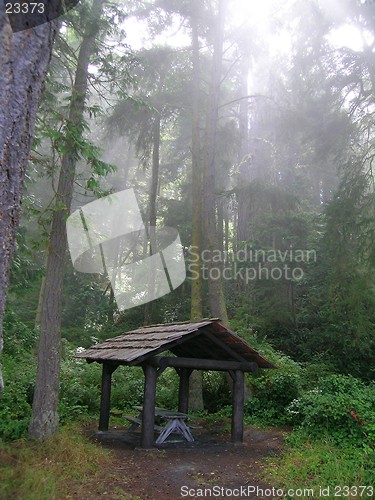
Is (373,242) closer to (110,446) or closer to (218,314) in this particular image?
(218,314)

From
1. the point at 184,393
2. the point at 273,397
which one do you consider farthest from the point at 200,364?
the point at 273,397

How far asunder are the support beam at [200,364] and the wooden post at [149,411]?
0.22m

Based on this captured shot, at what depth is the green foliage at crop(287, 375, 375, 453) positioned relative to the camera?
7781 millimetres

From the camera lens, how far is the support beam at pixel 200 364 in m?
8.42

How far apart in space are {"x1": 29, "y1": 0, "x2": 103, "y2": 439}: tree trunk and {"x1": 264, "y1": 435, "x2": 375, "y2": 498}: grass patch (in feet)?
13.1

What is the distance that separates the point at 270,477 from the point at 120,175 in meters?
26.8

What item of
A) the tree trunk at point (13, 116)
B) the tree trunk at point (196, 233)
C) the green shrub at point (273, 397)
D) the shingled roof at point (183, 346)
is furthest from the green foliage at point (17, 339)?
the tree trunk at point (13, 116)

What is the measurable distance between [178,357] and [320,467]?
321 centimetres

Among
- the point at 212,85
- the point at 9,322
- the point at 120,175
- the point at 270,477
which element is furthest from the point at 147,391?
the point at 120,175

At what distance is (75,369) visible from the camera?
13.7 m

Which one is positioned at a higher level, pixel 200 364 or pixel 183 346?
pixel 183 346

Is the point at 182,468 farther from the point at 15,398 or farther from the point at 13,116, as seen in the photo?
the point at 13,116

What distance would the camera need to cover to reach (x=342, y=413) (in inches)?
321

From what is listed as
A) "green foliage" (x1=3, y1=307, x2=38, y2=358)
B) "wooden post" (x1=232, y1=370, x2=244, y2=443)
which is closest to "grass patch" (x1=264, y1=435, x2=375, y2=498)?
"wooden post" (x1=232, y1=370, x2=244, y2=443)
